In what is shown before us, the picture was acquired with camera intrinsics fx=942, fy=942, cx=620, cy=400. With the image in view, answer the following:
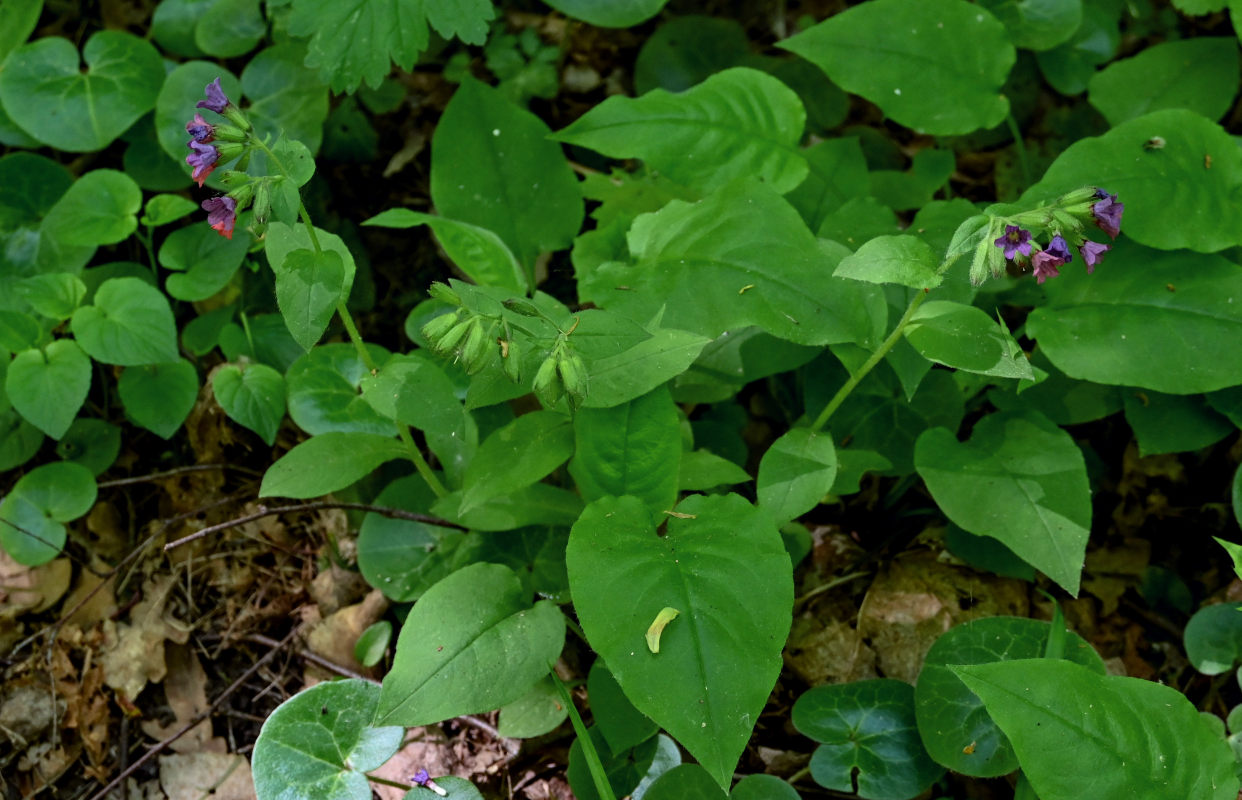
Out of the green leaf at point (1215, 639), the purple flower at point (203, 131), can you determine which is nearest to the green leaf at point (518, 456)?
the purple flower at point (203, 131)

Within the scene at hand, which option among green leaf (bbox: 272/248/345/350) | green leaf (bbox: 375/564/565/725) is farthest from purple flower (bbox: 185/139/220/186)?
green leaf (bbox: 375/564/565/725)

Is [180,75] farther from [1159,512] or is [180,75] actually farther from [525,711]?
[1159,512]

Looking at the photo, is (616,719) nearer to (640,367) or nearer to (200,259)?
(640,367)

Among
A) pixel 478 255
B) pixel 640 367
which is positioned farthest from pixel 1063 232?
pixel 478 255

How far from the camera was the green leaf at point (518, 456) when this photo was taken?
5.93ft

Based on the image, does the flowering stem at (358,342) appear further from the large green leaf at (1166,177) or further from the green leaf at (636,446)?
the large green leaf at (1166,177)

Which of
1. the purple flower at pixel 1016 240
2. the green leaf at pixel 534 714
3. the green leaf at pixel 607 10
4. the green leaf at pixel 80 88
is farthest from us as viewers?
the green leaf at pixel 607 10

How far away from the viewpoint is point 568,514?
1999 millimetres

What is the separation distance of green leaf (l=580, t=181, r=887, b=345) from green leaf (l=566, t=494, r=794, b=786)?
0.42 meters

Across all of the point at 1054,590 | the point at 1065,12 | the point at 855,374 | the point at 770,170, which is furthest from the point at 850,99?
the point at 1054,590

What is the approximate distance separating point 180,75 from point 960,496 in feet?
7.29

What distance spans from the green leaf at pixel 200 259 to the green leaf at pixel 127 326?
0.38 feet

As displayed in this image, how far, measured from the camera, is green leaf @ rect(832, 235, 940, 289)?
5.32 feet

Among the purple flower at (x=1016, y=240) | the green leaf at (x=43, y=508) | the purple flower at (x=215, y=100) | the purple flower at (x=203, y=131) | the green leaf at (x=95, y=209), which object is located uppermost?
the purple flower at (x=215, y=100)
